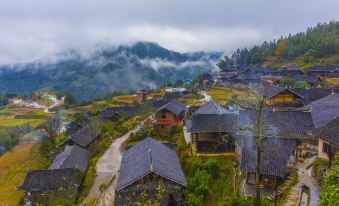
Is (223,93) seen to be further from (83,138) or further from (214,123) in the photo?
(214,123)

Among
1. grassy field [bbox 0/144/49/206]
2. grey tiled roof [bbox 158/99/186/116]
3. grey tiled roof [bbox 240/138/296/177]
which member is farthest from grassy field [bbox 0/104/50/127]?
grey tiled roof [bbox 240/138/296/177]

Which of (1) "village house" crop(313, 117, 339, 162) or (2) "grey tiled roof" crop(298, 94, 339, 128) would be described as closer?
(1) "village house" crop(313, 117, 339, 162)

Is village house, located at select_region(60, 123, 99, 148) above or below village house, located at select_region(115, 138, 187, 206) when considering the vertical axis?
below

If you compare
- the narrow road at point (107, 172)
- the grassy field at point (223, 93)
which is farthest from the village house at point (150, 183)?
the grassy field at point (223, 93)

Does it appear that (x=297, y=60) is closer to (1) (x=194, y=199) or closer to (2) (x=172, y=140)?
(2) (x=172, y=140)

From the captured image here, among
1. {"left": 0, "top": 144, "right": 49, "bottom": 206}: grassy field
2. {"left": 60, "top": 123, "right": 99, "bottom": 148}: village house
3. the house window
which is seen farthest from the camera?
{"left": 60, "top": 123, "right": 99, "bottom": 148}: village house

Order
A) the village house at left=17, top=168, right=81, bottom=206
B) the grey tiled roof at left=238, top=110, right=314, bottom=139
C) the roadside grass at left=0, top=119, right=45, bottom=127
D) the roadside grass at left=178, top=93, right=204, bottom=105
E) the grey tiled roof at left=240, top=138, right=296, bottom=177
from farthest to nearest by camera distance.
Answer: the roadside grass at left=0, top=119, right=45, bottom=127 → the roadside grass at left=178, top=93, right=204, bottom=105 → the village house at left=17, top=168, right=81, bottom=206 → the grey tiled roof at left=238, top=110, right=314, bottom=139 → the grey tiled roof at left=240, top=138, right=296, bottom=177

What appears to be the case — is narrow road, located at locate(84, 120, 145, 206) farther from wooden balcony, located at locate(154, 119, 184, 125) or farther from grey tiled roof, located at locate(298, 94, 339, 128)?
grey tiled roof, located at locate(298, 94, 339, 128)
